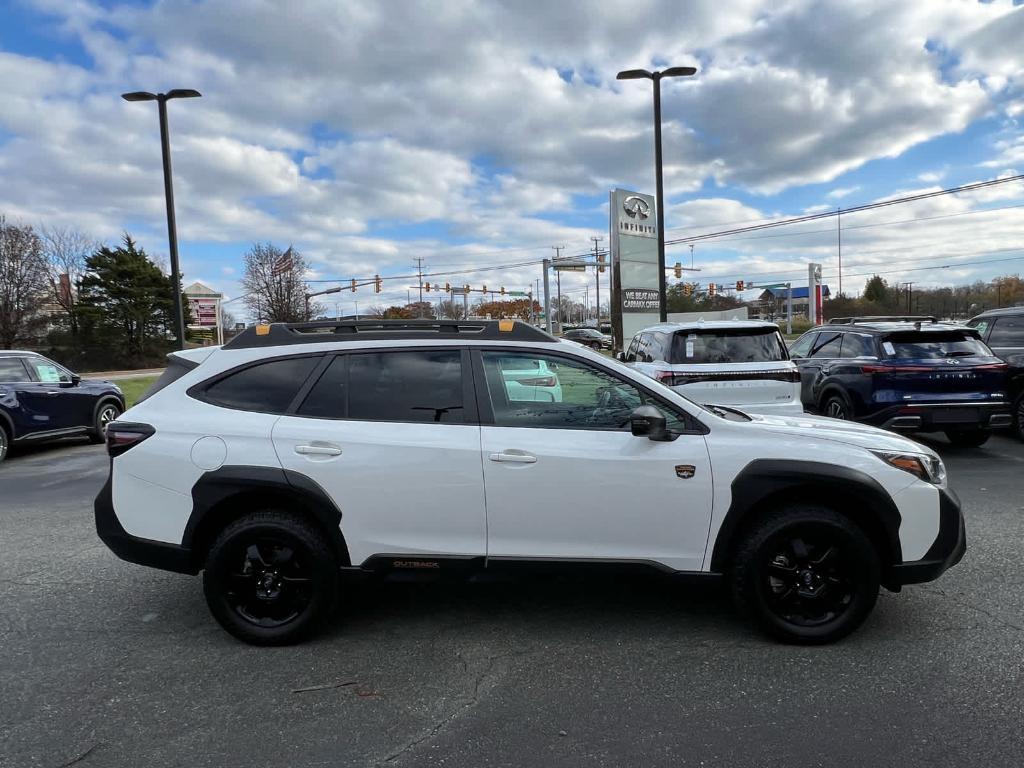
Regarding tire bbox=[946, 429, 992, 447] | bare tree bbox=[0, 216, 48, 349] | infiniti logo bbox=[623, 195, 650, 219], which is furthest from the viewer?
bare tree bbox=[0, 216, 48, 349]

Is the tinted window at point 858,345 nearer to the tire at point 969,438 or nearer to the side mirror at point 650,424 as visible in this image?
the tire at point 969,438

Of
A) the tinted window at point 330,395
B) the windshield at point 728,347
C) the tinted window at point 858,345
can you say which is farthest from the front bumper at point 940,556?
the tinted window at point 858,345

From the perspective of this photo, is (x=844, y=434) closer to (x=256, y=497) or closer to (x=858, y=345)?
(x=256, y=497)

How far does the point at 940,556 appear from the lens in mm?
3465

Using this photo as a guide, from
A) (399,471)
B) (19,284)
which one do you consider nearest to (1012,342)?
(399,471)

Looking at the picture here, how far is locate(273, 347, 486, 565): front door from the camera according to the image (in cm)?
346

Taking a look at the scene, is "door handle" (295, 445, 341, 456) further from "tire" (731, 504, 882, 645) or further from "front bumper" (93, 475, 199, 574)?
"tire" (731, 504, 882, 645)

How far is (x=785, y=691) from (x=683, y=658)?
498mm

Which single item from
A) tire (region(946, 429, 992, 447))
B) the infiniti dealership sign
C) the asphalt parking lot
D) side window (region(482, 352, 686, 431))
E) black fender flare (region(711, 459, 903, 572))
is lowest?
the asphalt parking lot

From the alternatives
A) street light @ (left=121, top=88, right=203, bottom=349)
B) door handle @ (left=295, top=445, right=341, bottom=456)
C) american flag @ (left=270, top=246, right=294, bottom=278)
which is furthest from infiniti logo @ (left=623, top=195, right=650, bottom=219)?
american flag @ (left=270, top=246, right=294, bottom=278)

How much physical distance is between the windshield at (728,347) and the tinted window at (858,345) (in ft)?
4.34

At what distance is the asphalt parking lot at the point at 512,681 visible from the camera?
8.79ft

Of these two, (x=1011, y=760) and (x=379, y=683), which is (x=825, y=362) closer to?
(x=1011, y=760)

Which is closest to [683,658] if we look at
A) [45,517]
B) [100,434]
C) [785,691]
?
[785,691]
